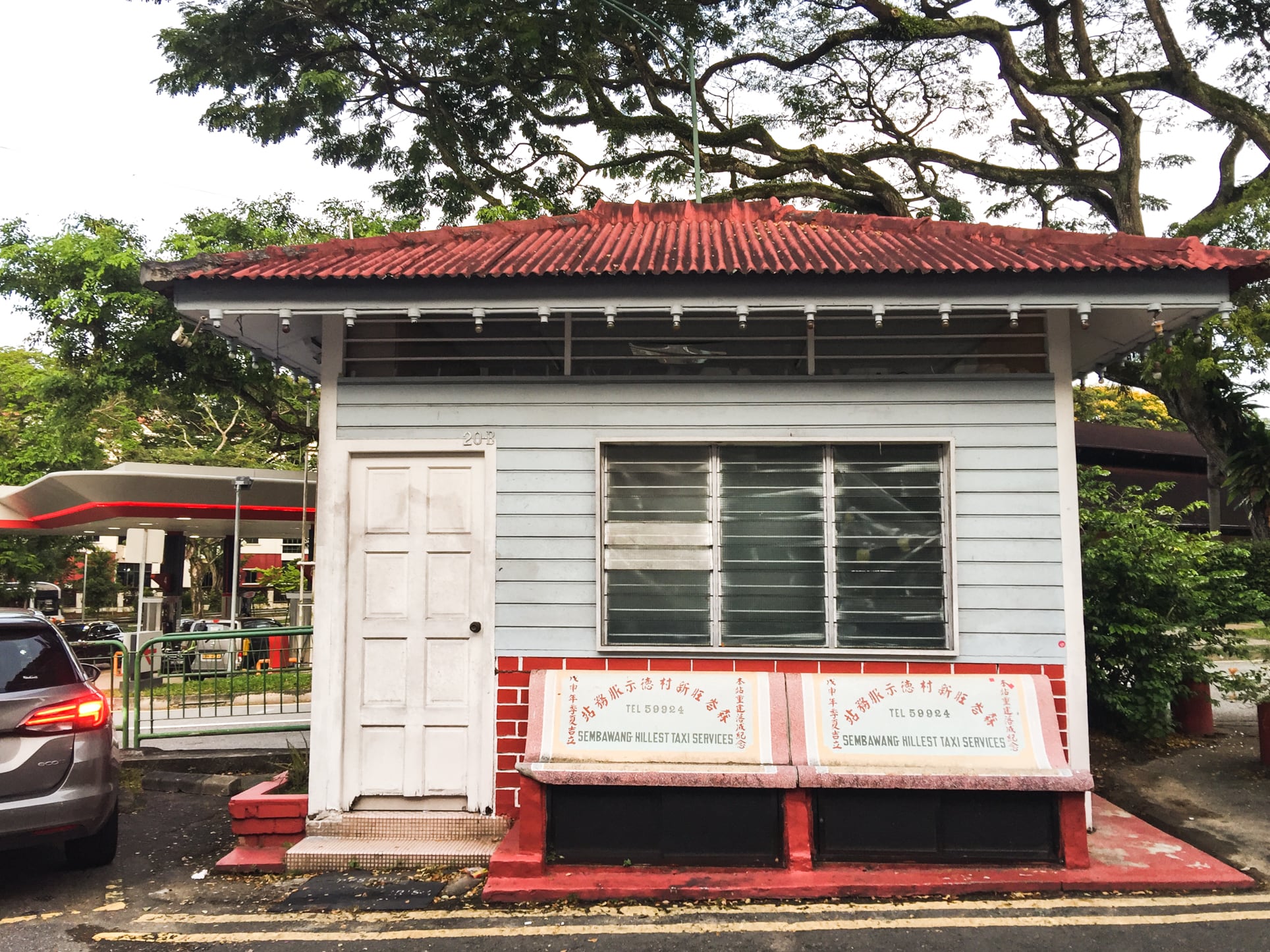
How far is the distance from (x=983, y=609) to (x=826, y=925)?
2.31 m

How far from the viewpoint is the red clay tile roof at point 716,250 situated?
5.89 meters

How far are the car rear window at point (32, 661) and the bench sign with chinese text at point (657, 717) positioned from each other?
2.93 meters

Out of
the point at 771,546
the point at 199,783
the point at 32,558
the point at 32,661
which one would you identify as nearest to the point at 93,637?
Answer: the point at 32,558

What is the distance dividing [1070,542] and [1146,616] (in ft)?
9.54

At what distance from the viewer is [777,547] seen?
247 inches

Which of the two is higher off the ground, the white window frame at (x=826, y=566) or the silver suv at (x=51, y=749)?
the white window frame at (x=826, y=566)

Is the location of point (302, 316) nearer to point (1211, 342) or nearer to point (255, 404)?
point (255, 404)

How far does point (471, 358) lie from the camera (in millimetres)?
6359

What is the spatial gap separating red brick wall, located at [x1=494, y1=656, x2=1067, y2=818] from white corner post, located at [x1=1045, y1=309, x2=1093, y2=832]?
102 millimetres

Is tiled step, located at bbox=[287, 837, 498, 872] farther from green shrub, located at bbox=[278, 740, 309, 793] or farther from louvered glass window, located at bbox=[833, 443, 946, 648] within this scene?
louvered glass window, located at bbox=[833, 443, 946, 648]

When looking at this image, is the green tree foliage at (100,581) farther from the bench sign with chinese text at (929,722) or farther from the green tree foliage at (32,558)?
the bench sign with chinese text at (929,722)

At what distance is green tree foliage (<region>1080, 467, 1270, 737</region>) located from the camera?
27.2 feet

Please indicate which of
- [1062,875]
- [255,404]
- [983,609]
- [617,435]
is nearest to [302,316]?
[617,435]

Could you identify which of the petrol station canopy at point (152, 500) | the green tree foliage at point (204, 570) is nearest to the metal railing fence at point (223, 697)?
the petrol station canopy at point (152, 500)
